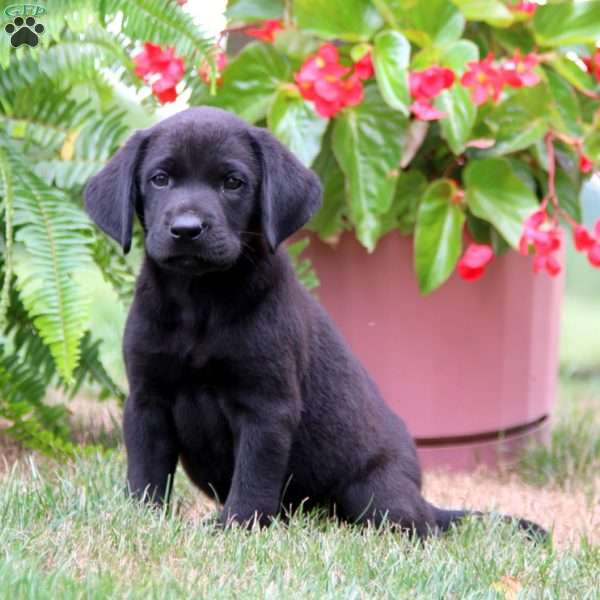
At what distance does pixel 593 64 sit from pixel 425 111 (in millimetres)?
847

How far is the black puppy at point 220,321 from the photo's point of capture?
273cm

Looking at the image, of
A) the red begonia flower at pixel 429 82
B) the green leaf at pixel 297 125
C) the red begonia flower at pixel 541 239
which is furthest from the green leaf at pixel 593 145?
the green leaf at pixel 297 125

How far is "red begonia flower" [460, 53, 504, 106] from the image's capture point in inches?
145

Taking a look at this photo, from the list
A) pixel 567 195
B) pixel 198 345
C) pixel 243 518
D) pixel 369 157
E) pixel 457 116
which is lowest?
pixel 243 518

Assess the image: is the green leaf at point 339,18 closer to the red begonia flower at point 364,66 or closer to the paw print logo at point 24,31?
the red begonia flower at point 364,66

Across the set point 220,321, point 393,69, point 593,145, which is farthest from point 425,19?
point 220,321

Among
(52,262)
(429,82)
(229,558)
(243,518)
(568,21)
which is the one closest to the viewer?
(229,558)

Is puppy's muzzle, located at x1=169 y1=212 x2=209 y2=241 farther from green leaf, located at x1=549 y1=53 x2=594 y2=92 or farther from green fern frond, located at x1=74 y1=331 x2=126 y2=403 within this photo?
green leaf, located at x1=549 y1=53 x2=594 y2=92

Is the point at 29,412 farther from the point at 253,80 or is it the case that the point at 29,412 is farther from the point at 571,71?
the point at 571,71

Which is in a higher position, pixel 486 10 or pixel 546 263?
pixel 486 10

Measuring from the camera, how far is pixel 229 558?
2.45 metres

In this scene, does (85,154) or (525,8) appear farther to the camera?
(525,8)

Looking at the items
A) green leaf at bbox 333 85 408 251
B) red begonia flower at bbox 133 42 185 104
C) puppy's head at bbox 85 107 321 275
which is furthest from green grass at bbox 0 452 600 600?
red begonia flower at bbox 133 42 185 104

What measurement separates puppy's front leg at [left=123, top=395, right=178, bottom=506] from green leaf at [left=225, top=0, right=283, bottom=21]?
5.73 ft
